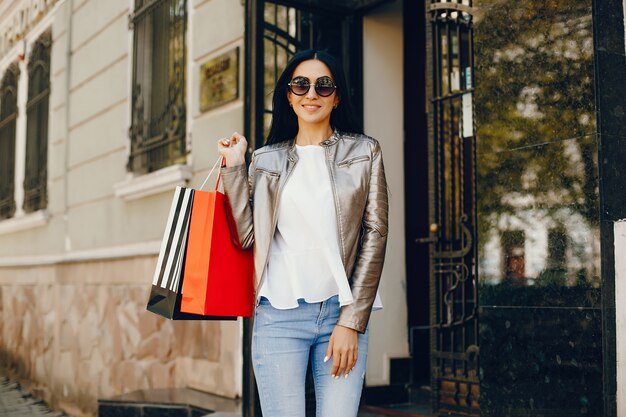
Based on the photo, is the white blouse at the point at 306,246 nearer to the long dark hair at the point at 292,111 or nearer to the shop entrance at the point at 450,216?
the long dark hair at the point at 292,111

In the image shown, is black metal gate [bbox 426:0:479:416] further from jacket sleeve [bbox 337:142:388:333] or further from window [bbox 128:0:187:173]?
window [bbox 128:0:187:173]

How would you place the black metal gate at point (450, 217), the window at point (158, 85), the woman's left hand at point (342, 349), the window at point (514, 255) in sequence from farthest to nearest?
1. the window at point (158, 85)
2. the black metal gate at point (450, 217)
3. the window at point (514, 255)
4. the woman's left hand at point (342, 349)

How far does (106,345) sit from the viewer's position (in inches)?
313

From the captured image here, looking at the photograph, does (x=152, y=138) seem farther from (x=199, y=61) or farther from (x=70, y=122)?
(x=70, y=122)

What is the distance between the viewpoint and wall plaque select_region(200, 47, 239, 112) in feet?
20.0

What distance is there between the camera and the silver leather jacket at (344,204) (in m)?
2.62

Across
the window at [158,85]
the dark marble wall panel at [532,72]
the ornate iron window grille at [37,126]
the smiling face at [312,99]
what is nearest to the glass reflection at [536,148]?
the dark marble wall panel at [532,72]

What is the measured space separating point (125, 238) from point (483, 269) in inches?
177

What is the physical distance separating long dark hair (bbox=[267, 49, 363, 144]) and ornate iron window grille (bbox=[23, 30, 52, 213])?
7688 mm

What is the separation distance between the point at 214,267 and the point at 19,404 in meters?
7.34

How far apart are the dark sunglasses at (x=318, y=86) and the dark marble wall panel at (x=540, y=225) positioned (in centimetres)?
140

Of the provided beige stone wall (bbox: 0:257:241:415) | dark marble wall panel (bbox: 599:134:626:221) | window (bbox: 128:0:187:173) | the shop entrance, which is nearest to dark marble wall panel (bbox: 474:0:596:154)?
dark marble wall panel (bbox: 599:134:626:221)

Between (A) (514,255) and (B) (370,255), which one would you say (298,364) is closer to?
(B) (370,255)

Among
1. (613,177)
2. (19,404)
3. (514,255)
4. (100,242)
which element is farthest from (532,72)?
(19,404)
